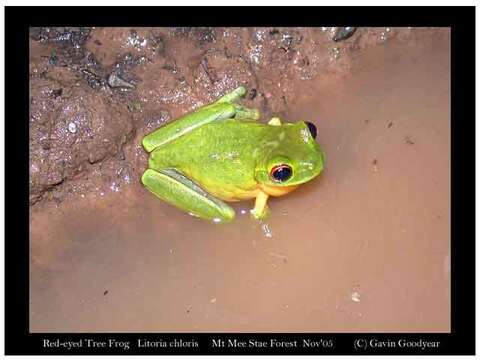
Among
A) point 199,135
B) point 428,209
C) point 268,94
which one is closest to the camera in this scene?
point 199,135

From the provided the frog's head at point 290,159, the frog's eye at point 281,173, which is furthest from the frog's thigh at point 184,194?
the frog's eye at point 281,173

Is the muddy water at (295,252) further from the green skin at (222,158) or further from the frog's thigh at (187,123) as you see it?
the frog's thigh at (187,123)

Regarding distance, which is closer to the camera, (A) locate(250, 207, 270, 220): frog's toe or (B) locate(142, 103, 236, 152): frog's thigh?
(B) locate(142, 103, 236, 152): frog's thigh

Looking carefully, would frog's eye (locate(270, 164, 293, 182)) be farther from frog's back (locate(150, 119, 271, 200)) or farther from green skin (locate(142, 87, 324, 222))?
frog's back (locate(150, 119, 271, 200))

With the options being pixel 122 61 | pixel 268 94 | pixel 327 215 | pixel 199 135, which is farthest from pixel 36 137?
pixel 327 215

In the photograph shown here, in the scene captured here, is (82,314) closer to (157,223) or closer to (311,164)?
(157,223)

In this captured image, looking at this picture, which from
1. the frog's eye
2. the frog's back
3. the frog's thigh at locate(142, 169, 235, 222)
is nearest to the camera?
the frog's eye

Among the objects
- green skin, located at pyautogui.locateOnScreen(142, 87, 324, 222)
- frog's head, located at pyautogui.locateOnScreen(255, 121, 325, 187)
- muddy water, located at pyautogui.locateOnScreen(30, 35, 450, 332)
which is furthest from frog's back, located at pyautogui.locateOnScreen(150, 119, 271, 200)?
muddy water, located at pyautogui.locateOnScreen(30, 35, 450, 332)
